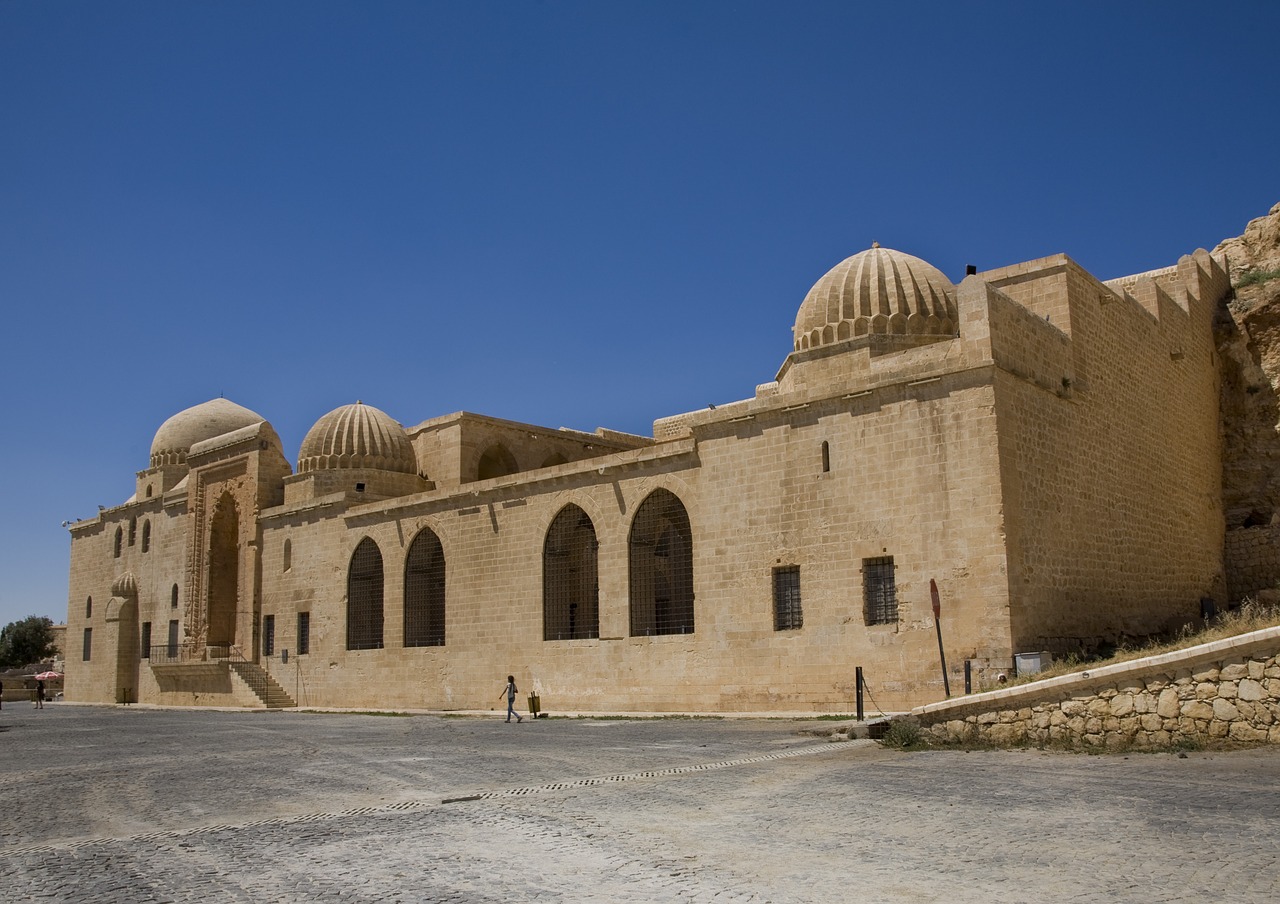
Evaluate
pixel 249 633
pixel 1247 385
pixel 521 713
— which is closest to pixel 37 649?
pixel 249 633

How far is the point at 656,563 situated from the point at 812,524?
4607 millimetres

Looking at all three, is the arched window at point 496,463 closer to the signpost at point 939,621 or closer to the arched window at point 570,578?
the arched window at point 570,578

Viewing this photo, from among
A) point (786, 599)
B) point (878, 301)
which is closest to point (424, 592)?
point (786, 599)

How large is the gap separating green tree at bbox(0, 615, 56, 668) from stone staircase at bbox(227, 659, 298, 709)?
3760cm

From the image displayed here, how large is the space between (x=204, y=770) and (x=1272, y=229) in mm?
21821

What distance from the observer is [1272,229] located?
860 inches

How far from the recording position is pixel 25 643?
2265 inches

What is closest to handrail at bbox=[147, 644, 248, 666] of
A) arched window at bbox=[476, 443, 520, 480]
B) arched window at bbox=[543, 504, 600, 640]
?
arched window at bbox=[476, 443, 520, 480]

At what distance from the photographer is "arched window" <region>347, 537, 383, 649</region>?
24859 mm

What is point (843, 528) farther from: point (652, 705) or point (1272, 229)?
point (1272, 229)

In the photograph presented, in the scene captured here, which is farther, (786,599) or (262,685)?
(262,685)

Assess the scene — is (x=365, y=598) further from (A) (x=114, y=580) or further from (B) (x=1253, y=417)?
(B) (x=1253, y=417)

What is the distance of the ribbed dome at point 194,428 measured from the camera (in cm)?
3428

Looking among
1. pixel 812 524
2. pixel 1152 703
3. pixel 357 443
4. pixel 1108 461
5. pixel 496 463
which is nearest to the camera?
pixel 1152 703
